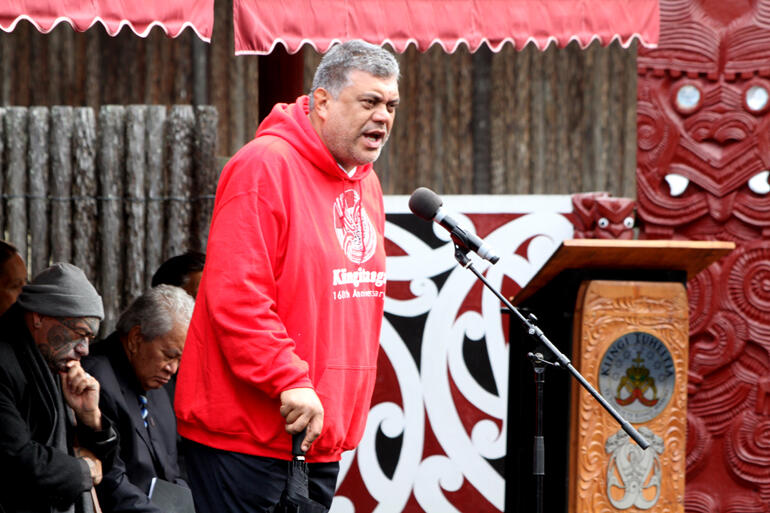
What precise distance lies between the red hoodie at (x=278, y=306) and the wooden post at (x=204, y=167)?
2.58 m

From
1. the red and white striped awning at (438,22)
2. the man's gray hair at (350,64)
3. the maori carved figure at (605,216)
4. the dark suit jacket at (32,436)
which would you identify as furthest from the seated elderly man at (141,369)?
the maori carved figure at (605,216)

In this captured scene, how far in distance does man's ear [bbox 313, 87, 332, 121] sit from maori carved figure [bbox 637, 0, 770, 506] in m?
2.37

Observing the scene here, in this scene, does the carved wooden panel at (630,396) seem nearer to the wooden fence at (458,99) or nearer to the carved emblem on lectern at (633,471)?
the carved emblem on lectern at (633,471)

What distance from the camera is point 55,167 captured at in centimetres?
547

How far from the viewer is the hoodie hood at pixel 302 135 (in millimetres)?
2904

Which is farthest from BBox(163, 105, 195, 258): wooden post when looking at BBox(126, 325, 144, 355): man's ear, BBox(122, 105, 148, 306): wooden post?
BBox(126, 325, 144, 355): man's ear

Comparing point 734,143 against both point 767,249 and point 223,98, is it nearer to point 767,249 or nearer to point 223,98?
point 767,249

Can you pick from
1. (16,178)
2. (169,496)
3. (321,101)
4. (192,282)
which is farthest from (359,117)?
(16,178)

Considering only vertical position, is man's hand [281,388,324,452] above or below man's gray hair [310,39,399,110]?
below

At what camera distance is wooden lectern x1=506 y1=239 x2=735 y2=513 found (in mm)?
3676

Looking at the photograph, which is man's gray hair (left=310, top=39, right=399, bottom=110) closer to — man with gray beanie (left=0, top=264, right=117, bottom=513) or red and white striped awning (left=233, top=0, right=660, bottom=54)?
red and white striped awning (left=233, top=0, right=660, bottom=54)

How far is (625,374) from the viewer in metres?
3.74

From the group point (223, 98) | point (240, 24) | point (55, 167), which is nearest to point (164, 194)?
point (55, 167)

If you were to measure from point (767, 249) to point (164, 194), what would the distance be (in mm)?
2738
